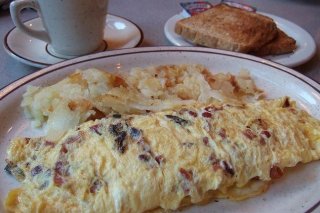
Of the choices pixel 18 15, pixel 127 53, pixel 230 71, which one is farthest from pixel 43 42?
pixel 230 71

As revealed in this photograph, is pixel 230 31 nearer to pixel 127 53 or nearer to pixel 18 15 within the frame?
pixel 127 53

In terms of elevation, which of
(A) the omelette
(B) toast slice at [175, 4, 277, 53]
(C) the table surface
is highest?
(A) the omelette

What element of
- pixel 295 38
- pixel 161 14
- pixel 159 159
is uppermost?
pixel 159 159

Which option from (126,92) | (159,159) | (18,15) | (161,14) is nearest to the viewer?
(159,159)

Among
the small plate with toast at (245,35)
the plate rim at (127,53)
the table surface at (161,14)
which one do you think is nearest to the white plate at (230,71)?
the plate rim at (127,53)

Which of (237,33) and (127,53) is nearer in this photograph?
(127,53)

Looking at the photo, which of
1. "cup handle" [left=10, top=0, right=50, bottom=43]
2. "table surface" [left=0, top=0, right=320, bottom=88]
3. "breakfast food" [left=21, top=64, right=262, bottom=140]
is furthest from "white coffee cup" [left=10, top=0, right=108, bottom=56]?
"breakfast food" [left=21, top=64, right=262, bottom=140]

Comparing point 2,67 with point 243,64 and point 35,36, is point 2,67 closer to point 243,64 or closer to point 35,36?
point 35,36

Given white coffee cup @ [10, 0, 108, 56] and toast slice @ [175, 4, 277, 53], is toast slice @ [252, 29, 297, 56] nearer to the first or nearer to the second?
toast slice @ [175, 4, 277, 53]
